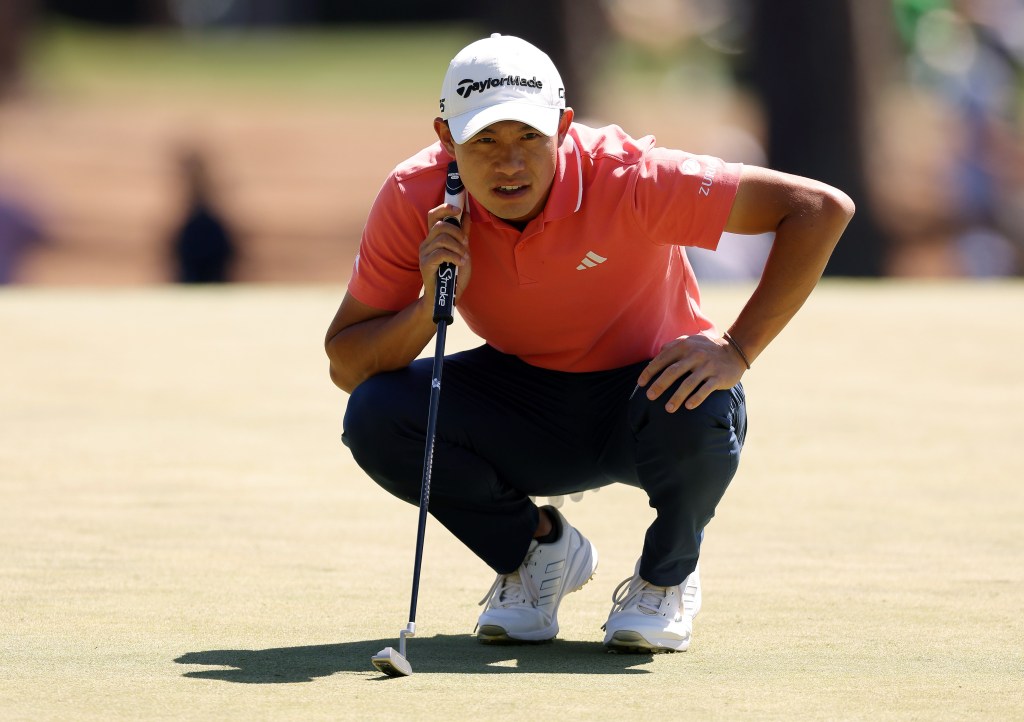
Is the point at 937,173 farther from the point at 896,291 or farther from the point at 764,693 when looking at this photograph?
the point at 764,693

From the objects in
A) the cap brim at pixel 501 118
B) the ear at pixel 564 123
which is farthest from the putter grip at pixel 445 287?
the ear at pixel 564 123

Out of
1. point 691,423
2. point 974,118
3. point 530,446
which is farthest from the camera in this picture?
point 974,118

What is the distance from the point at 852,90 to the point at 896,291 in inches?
329

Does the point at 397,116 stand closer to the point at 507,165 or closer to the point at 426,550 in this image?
the point at 426,550

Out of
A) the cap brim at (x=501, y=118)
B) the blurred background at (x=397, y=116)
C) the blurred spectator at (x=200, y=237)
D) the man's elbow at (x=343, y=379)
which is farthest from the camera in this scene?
the blurred background at (x=397, y=116)

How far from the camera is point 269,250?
2108cm

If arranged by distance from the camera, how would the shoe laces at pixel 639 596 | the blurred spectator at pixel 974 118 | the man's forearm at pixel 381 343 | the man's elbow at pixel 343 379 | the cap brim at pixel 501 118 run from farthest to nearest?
1. the blurred spectator at pixel 974 118
2. the man's elbow at pixel 343 379
3. the man's forearm at pixel 381 343
4. the shoe laces at pixel 639 596
5. the cap brim at pixel 501 118

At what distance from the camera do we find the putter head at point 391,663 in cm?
355

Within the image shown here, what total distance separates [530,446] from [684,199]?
0.71m

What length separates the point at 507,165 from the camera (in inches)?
156

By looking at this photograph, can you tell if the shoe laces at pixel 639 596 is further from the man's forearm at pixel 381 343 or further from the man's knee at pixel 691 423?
the man's forearm at pixel 381 343

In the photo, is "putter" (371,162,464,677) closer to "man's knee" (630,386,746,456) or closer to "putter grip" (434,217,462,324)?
"putter grip" (434,217,462,324)

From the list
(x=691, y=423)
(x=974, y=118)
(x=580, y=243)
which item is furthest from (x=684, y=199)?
(x=974, y=118)

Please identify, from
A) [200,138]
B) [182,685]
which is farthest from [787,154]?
[182,685]
